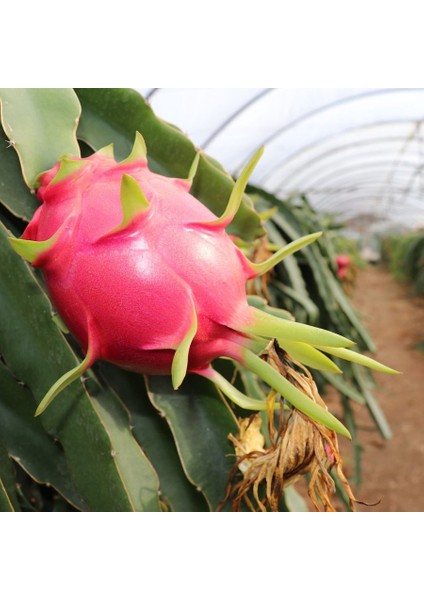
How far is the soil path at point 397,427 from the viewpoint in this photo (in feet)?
6.30

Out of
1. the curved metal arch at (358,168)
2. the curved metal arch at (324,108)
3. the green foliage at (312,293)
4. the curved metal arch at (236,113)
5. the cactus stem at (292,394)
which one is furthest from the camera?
the curved metal arch at (358,168)

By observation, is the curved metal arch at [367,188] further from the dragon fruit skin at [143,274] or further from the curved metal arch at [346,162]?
the dragon fruit skin at [143,274]

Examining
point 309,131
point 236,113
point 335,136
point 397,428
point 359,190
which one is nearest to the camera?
point 236,113

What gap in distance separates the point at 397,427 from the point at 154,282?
2.41 meters

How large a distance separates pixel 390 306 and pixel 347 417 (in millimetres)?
4475

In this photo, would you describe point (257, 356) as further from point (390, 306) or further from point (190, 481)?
point (390, 306)

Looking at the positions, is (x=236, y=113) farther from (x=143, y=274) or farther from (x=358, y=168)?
(x=358, y=168)

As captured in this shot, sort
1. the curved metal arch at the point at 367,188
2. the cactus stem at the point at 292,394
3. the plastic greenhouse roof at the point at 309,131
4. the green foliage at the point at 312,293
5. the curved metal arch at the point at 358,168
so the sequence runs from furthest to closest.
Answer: the curved metal arch at the point at 367,188 → the curved metal arch at the point at 358,168 → the plastic greenhouse roof at the point at 309,131 → the green foliage at the point at 312,293 → the cactus stem at the point at 292,394

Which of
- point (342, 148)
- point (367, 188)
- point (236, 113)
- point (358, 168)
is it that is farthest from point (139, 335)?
point (367, 188)

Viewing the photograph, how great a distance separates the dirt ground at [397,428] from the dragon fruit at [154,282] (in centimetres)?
37

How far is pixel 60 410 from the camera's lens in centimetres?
42

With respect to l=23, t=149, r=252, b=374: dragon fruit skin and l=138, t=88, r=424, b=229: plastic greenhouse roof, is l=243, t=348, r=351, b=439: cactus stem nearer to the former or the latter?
l=23, t=149, r=252, b=374: dragon fruit skin

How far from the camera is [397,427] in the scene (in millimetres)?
2500

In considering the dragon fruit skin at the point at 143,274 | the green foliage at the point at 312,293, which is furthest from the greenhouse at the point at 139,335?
the green foliage at the point at 312,293
